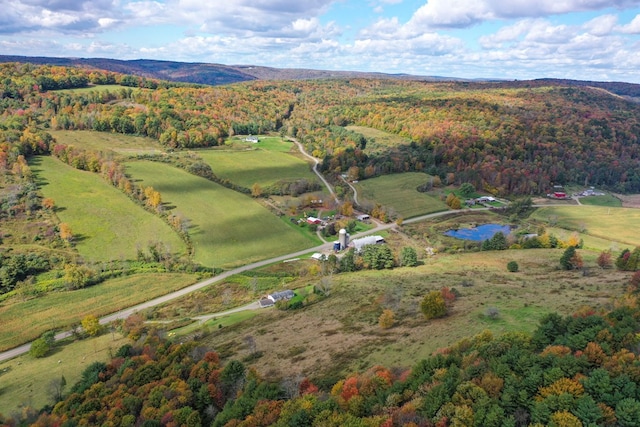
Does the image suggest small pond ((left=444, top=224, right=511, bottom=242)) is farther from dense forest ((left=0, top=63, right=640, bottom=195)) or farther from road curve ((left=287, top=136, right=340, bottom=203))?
road curve ((left=287, top=136, right=340, bottom=203))

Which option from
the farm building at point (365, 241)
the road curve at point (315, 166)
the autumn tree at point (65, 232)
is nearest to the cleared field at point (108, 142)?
the road curve at point (315, 166)

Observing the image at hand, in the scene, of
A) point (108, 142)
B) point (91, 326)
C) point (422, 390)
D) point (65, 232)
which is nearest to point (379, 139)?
point (108, 142)

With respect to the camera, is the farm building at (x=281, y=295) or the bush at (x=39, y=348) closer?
the bush at (x=39, y=348)

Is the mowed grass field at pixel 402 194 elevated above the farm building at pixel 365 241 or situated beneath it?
elevated above

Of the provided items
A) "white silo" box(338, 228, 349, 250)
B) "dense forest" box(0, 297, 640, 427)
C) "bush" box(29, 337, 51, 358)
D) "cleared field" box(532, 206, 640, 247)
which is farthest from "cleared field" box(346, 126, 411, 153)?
"dense forest" box(0, 297, 640, 427)

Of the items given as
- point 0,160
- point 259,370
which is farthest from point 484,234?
point 0,160

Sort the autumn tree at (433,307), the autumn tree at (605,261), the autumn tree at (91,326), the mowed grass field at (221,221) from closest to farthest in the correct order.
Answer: the autumn tree at (433,307) → the autumn tree at (91,326) → the autumn tree at (605,261) → the mowed grass field at (221,221)

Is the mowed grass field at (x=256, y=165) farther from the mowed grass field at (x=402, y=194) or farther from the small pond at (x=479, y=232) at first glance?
the small pond at (x=479, y=232)

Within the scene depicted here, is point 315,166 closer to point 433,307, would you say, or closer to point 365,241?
point 365,241
